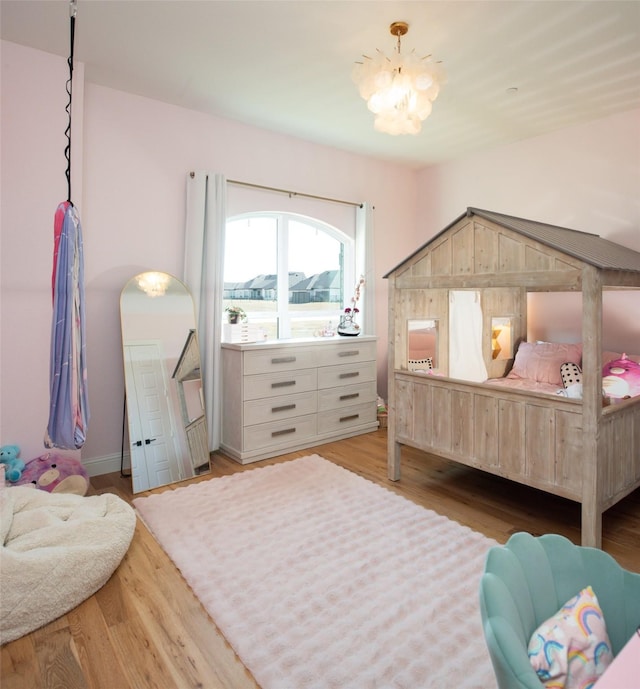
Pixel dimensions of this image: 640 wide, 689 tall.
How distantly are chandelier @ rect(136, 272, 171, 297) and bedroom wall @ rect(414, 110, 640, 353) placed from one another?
122 inches

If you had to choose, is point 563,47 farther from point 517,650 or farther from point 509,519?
point 517,650

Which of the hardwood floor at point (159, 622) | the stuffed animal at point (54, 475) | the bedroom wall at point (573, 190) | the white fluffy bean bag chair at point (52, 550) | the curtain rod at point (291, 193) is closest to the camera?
the hardwood floor at point (159, 622)

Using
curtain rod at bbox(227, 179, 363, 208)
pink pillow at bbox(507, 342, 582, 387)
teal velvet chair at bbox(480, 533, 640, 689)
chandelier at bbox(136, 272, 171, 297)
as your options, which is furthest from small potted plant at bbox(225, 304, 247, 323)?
teal velvet chair at bbox(480, 533, 640, 689)

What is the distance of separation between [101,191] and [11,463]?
1889 mm

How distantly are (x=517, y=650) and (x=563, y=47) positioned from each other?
123 inches

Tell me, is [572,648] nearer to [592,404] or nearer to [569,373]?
[592,404]

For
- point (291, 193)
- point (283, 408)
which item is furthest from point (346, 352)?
point (291, 193)

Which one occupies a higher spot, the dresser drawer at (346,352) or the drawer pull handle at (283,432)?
the dresser drawer at (346,352)

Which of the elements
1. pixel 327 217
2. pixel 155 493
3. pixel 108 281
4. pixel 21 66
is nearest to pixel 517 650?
pixel 155 493

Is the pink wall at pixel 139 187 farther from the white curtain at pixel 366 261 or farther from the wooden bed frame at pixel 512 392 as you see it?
the wooden bed frame at pixel 512 392

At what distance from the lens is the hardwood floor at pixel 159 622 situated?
5.12 feet

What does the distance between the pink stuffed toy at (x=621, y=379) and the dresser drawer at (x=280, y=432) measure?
2.21m

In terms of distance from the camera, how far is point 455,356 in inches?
116

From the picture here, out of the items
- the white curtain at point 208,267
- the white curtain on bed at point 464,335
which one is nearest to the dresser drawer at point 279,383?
the white curtain at point 208,267
